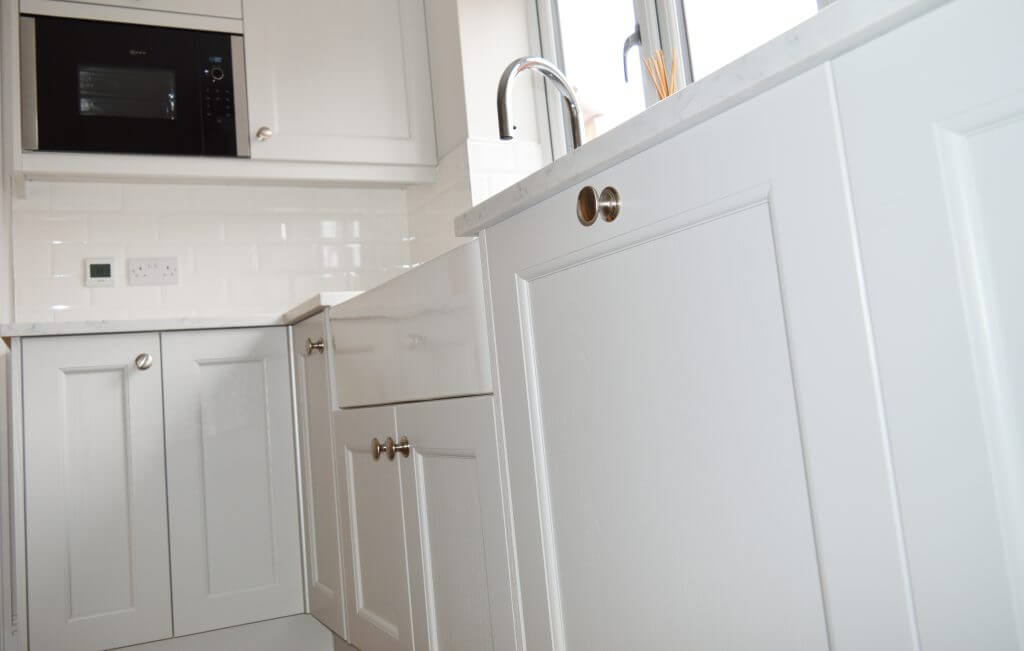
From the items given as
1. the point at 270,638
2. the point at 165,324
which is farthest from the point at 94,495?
the point at 270,638

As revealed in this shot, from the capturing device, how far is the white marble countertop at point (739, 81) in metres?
0.55

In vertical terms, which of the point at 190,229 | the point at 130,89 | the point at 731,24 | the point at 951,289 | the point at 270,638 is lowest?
the point at 270,638

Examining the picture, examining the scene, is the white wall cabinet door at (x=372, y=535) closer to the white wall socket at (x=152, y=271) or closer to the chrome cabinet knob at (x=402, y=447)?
the chrome cabinet knob at (x=402, y=447)

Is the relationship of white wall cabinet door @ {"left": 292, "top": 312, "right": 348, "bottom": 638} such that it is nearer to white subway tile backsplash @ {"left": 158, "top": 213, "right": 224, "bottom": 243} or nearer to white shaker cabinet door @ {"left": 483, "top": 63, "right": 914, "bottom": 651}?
white subway tile backsplash @ {"left": 158, "top": 213, "right": 224, "bottom": 243}

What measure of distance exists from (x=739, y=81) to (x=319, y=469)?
148cm

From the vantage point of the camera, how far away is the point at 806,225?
610 millimetres

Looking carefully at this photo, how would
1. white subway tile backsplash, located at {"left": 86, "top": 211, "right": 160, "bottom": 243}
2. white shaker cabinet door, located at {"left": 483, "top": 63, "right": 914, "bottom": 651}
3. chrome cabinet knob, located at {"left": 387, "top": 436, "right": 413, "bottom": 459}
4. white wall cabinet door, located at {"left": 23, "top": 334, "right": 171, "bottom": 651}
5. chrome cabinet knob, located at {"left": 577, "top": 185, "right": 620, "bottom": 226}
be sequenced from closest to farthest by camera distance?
1. white shaker cabinet door, located at {"left": 483, "top": 63, "right": 914, "bottom": 651}
2. chrome cabinet knob, located at {"left": 577, "top": 185, "right": 620, "bottom": 226}
3. chrome cabinet knob, located at {"left": 387, "top": 436, "right": 413, "bottom": 459}
4. white wall cabinet door, located at {"left": 23, "top": 334, "right": 171, "bottom": 651}
5. white subway tile backsplash, located at {"left": 86, "top": 211, "right": 160, "bottom": 243}

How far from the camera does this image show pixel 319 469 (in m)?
1.88

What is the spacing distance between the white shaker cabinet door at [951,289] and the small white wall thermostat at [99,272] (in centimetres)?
223

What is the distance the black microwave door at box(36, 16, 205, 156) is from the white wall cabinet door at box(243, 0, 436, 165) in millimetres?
175

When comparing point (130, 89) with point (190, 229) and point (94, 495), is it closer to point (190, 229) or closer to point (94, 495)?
point (190, 229)

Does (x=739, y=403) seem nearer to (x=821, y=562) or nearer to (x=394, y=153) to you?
(x=821, y=562)

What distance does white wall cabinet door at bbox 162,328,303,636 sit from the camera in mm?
1863

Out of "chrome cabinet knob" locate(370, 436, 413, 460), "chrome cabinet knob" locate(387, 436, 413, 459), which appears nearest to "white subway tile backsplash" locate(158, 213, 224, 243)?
"chrome cabinet knob" locate(370, 436, 413, 460)
